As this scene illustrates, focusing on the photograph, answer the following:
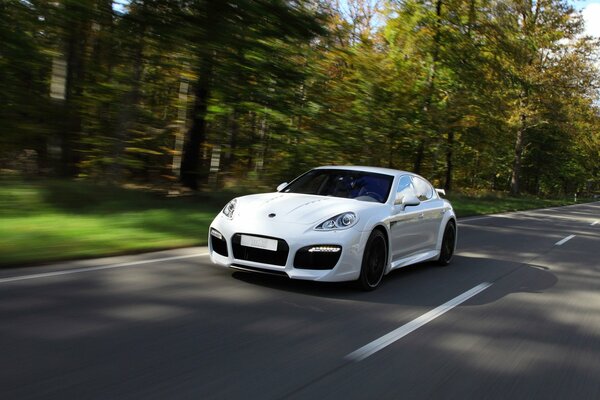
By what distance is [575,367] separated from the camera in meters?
4.42

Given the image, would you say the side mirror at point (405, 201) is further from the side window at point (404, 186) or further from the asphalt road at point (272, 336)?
the asphalt road at point (272, 336)

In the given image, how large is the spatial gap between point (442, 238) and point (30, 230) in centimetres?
578

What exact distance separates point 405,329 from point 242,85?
9553 mm

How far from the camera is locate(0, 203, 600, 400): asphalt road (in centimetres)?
354

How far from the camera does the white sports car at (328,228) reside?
5863 millimetres

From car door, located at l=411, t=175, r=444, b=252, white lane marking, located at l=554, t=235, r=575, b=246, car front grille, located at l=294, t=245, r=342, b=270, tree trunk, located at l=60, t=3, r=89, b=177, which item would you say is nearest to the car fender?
car door, located at l=411, t=175, r=444, b=252

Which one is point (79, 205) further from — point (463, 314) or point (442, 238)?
point (463, 314)

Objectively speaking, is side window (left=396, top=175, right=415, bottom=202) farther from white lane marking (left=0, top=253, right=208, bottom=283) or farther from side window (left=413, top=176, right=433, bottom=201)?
white lane marking (left=0, top=253, right=208, bottom=283)

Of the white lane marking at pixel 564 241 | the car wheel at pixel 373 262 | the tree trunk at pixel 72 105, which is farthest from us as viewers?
the white lane marking at pixel 564 241

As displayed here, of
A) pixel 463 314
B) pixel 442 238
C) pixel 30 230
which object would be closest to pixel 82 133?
pixel 30 230

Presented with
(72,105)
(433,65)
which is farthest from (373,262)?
(433,65)

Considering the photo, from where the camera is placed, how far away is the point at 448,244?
8.91 m

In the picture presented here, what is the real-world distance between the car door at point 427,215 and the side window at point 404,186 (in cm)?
18

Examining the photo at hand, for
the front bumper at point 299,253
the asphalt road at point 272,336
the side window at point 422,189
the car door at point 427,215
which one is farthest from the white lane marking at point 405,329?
the side window at point 422,189
